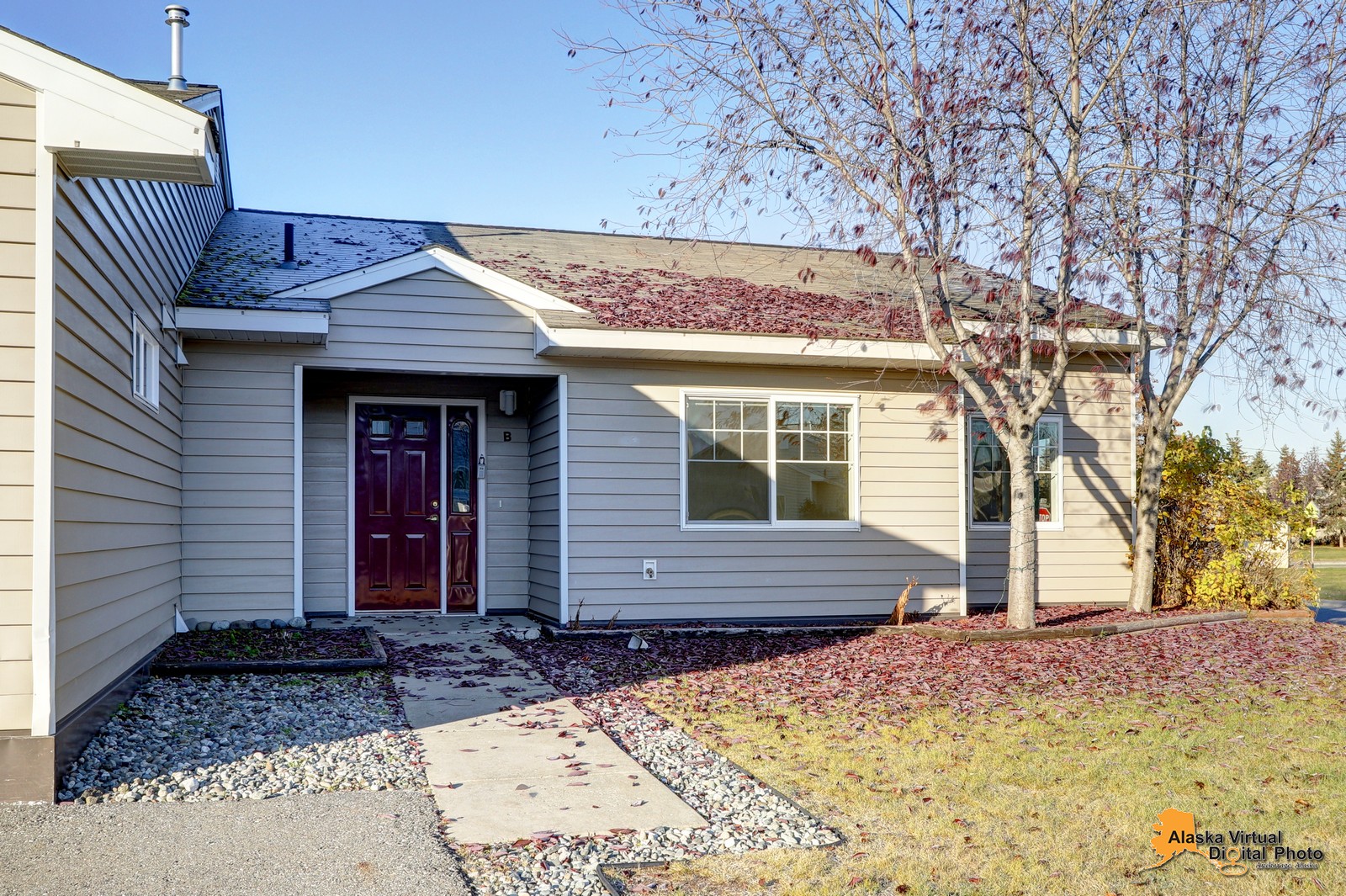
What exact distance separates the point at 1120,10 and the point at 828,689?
6.03m

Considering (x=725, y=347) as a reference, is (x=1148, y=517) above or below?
below

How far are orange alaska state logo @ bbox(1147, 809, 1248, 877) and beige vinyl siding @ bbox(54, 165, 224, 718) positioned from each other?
4.30 meters

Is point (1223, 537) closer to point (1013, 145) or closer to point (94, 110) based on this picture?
point (1013, 145)

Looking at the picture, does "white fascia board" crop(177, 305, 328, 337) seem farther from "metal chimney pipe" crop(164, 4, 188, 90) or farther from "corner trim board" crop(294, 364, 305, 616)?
"metal chimney pipe" crop(164, 4, 188, 90)

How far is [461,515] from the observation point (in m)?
9.86

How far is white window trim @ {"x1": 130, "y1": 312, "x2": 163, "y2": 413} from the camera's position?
19.7ft

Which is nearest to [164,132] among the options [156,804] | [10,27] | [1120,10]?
[10,27]

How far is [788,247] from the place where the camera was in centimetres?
1325

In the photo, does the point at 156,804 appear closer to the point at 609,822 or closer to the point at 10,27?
the point at 609,822

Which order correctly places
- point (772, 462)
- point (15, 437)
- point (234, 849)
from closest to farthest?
1. point (234, 849)
2. point (15, 437)
3. point (772, 462)

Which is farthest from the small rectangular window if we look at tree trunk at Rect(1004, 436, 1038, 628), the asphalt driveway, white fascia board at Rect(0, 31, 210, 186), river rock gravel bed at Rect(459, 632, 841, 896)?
white fascia board at Rect(0, 31, 210, 186)

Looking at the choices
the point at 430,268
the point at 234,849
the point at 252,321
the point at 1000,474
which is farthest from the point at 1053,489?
the point at 234,849

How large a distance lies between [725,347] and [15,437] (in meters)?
5.81

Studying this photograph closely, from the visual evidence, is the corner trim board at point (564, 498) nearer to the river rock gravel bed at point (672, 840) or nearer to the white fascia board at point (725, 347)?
the white fascia board at point (725, 347)
